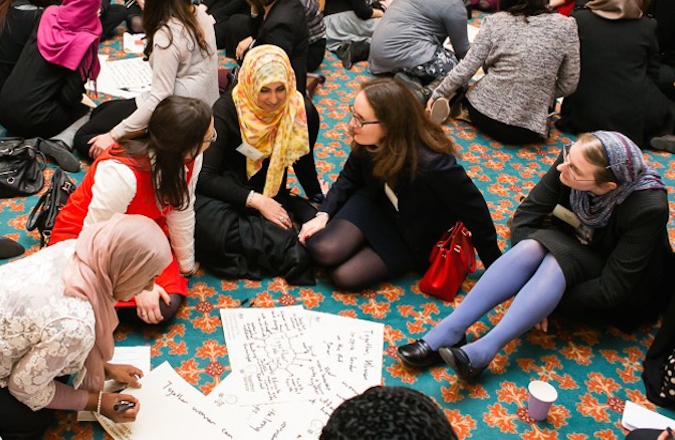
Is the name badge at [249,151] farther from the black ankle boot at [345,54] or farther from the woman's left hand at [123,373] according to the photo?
the black ankle boot at [345,54]

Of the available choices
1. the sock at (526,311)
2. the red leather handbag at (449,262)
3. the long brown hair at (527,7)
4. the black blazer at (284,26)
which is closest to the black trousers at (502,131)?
the long brown hair at (527,7)

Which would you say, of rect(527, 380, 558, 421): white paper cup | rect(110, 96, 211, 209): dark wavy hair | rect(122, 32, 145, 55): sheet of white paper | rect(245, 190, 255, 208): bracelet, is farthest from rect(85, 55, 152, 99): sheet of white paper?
rect(527, 380, 558, 421): white paper cup

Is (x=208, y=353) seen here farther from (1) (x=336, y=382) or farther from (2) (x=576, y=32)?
(2) (x=576, y=32)

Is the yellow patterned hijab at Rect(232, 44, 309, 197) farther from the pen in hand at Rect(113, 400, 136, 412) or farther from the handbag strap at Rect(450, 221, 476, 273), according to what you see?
the pen in hand at Rect(113, 400, 136, 412)

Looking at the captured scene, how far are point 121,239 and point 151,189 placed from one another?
54 cm

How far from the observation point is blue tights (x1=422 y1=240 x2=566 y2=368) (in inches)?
92.4

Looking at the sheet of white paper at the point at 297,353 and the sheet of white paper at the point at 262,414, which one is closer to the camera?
the sheet of white paper at the point at 262,414

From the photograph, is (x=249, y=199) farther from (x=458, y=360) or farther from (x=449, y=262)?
(x=458, y=360)

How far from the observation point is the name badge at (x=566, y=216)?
2512 mm

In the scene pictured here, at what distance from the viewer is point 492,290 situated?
2430mm

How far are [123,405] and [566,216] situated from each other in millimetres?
1669

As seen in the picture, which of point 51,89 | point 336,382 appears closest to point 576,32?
point 336,382

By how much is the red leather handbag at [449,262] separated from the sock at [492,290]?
0.68 feet

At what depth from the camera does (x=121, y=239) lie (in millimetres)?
1754
